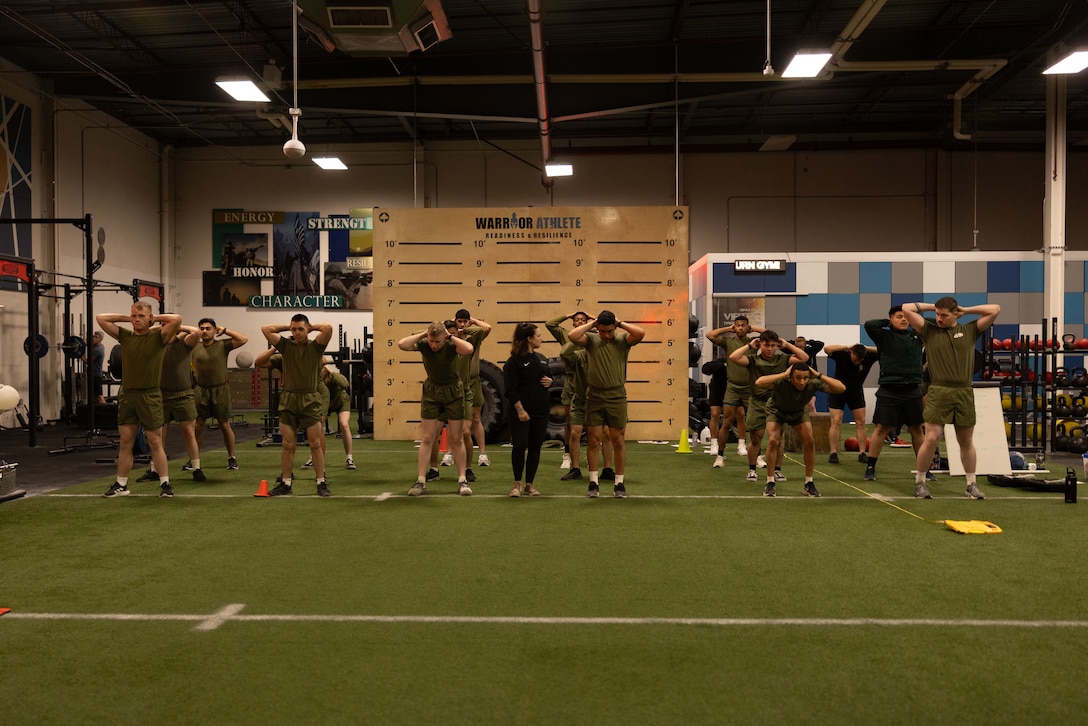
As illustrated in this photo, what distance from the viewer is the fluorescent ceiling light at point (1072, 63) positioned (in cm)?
1094

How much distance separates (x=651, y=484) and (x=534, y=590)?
4.07 meters

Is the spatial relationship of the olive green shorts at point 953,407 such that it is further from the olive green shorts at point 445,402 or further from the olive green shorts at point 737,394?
the olive green shorts at point 445,402

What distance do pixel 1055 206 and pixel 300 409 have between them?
14336 millimetres

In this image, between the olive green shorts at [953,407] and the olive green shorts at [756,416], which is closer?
the olive green shorts at [953,407]

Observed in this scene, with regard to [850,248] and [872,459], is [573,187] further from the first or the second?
[872,459]

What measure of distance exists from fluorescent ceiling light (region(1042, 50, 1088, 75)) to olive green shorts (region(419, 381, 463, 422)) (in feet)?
31.0

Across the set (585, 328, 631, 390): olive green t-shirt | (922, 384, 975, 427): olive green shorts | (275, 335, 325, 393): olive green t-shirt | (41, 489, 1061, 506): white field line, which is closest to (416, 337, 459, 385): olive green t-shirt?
(275, 335, 325, 393): olive green t-shirt

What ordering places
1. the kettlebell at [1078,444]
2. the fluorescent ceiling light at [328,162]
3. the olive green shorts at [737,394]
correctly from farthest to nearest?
the fluorescent ceiling light at [328,162]
the kettlebell at [1078,444]
the olive green shorts at [737,394]

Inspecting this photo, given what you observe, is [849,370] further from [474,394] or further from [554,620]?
[554,620]

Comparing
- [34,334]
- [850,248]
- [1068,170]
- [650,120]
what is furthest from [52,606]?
[1068,170]

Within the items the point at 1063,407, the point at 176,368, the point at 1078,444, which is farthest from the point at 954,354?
the point at 176,368

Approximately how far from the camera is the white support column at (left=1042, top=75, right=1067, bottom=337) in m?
15.2

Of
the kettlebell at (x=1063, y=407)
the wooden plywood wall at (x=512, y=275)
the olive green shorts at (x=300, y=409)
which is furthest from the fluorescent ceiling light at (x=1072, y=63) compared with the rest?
the olive green shorts at (x=300, y=409)

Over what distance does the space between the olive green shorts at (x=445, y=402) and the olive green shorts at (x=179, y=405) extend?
2.64 metres
